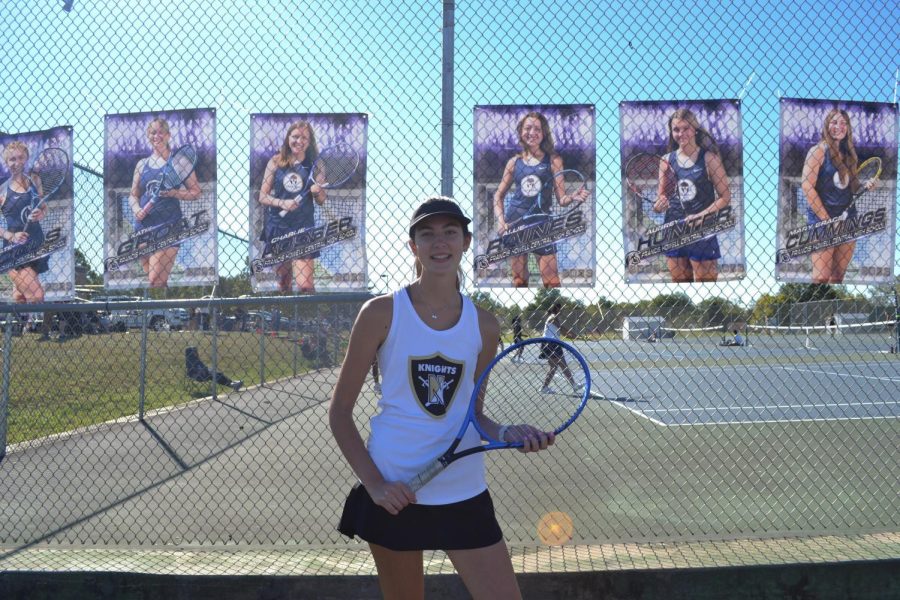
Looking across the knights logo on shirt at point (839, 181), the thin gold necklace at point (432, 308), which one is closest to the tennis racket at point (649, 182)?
the knights logo on shirt at point (839, 181)

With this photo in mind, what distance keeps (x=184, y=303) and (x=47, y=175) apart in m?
1.32

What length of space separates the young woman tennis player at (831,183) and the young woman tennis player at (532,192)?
1.32 meters

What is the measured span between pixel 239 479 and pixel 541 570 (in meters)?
4.27

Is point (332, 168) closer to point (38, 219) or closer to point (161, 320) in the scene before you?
point (38, 219)

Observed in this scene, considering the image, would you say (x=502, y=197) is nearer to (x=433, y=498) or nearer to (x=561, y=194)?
(x=561, y=194)

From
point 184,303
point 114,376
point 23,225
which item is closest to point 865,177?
point 184,303

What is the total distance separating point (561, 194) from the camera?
4.04 m

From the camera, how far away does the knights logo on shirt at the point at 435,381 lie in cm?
265

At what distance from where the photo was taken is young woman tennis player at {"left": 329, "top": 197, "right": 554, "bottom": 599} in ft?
A: 8.59

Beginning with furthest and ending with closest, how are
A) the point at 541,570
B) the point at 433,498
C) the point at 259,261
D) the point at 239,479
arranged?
the point at 239,479 < the point at 259,261 < the point at 541,570 < the point at 433,498

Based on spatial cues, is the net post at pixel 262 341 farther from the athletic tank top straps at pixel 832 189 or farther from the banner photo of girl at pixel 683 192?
the athletic tank top straps at pixel 832 189

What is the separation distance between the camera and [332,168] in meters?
4.22

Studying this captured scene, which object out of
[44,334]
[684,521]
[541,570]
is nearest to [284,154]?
[541,570]

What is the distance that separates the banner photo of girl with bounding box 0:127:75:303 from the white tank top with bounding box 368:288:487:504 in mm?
2903
